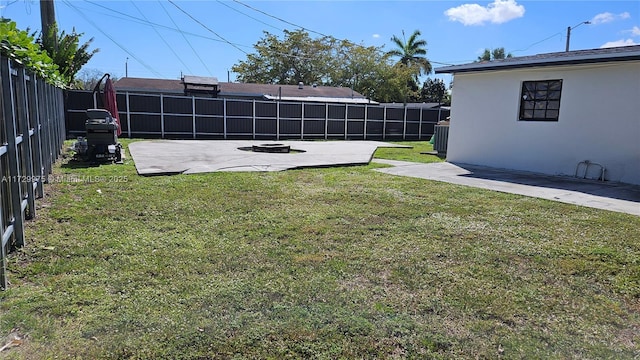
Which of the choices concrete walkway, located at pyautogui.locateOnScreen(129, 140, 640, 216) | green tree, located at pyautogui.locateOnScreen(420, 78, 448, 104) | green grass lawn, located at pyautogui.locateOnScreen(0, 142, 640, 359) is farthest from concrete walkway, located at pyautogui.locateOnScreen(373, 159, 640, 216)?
green tree, located at pyautogui.locateOnScreen(420, 78, 448, 104)

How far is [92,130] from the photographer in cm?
845

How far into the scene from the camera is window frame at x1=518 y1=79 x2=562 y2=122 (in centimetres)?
977

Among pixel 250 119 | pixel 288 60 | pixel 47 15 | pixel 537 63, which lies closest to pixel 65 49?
pixel 47 15

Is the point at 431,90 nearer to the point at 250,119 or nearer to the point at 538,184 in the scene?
the point at 250,119

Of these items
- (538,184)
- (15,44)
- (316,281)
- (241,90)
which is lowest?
(316,281)

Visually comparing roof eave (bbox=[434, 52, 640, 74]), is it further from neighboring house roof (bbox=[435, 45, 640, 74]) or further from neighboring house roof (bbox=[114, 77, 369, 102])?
neighboring house roof (bbox=[114, 77, 369, 102])

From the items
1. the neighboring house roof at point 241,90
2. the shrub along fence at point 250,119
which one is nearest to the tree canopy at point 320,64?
the neighboring house roof at point 241,90

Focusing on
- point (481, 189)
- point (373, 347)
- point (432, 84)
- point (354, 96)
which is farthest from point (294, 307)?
point (432, 84)

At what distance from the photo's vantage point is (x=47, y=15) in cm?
1344

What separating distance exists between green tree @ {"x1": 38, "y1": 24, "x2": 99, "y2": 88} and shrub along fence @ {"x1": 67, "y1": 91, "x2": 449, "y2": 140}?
130cm

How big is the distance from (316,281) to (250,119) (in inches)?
698

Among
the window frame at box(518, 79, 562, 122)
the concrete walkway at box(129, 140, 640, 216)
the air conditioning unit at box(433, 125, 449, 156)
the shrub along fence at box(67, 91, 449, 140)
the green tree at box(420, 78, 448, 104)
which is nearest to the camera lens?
the concrete walkway at box(129, 140, 640, 216)

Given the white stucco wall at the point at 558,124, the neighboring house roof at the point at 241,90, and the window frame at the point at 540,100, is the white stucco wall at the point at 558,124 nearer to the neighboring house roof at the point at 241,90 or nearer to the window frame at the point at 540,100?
the window frame at the point at 540,100

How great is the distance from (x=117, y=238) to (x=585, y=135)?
31.7 feet
